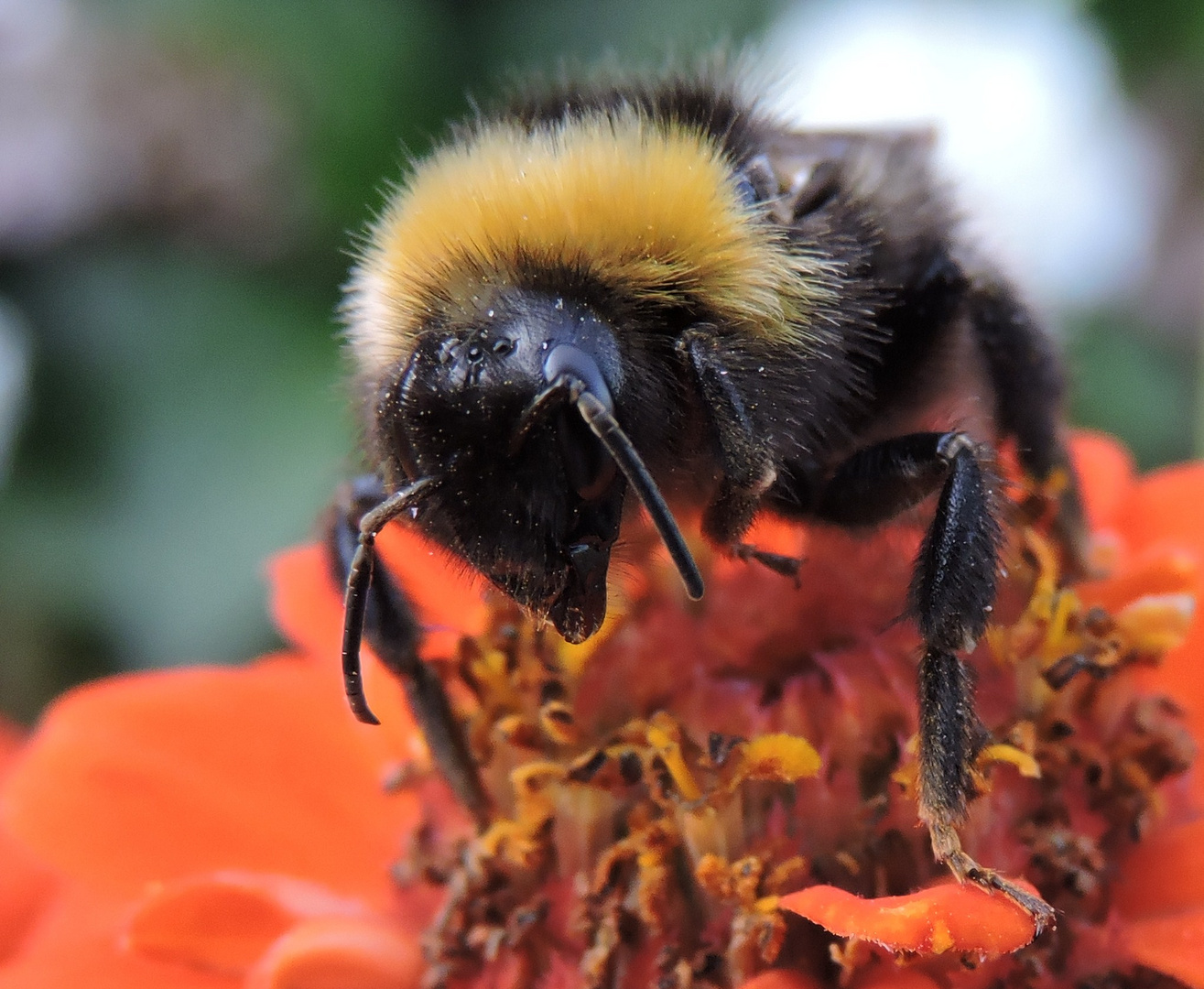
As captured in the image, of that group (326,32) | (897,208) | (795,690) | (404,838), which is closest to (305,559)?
(404,838)

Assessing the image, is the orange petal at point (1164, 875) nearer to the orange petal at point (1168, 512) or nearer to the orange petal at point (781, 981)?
the orange petal at point (781, 981)

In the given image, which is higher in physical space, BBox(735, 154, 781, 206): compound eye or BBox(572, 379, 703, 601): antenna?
BBox(735, 154, 781, 206): compound eye

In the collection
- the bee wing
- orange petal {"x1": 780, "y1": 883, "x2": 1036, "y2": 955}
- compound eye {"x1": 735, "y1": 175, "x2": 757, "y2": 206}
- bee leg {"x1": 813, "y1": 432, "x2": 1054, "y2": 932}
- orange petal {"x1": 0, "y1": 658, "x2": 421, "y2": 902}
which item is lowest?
orange petal {"x1": 0, "y1": 658, "x2": 421, "y2": 902}

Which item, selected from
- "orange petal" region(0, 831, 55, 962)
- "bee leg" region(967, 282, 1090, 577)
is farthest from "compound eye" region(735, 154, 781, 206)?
"orange petal" region(0, 831, 55, 962)

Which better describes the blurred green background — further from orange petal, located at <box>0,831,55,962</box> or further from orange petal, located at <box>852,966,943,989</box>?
orange petal, located at <box>852,966,943,989</box>

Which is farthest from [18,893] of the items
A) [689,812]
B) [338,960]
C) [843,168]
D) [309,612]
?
[843,168]

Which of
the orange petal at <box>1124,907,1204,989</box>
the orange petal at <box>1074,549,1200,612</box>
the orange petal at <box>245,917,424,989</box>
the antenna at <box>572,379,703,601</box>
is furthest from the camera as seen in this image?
the orange petal at <box>1074,549,1200,612</box>

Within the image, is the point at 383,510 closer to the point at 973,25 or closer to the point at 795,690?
the point at 795,690
